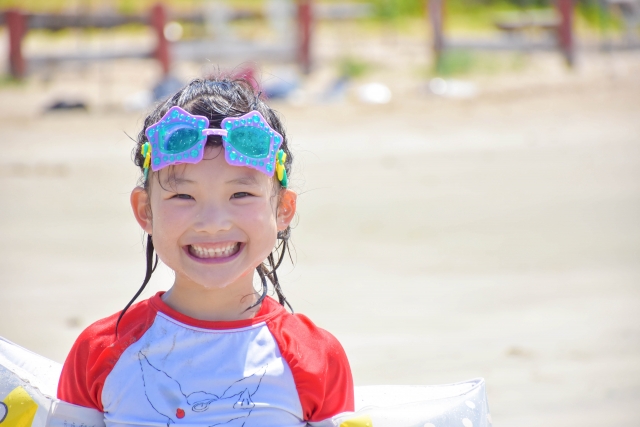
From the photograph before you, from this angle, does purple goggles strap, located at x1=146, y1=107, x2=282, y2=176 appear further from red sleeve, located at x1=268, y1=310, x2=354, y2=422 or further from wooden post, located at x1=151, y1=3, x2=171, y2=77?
wooden post, located at x1=151, y1=3, x2=171, y2=77

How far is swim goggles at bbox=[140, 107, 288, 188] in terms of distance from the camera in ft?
7.36

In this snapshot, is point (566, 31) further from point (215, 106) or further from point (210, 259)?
point (210, 259)

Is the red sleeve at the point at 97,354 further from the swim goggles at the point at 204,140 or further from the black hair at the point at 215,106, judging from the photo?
the swim goggles at the point at 204,140

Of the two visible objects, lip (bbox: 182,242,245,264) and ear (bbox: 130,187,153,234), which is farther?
ear (bbox: 130,187,153,234)

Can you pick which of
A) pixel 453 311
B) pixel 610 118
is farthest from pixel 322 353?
pixel 610 118

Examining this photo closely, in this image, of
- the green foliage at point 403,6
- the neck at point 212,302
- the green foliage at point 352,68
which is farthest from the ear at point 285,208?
the green foliage at point 403,6

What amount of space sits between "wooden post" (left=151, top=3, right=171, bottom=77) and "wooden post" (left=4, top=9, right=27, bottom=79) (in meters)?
2.08

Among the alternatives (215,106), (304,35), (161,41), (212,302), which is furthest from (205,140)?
(304,35)

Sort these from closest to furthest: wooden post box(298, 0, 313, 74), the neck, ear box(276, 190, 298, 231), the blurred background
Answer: the neck
ear box(276, 190, 298, 231)
the blurred background
wooden post box(298, 0, 313, 74)

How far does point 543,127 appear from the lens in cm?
1084

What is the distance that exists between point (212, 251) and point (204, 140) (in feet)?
0.92

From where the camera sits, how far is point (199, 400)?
220cm

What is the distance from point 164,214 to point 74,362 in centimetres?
47

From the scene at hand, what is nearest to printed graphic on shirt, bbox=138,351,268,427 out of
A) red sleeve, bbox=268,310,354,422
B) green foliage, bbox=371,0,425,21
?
red sleeve, bbox=268,310,354,422
